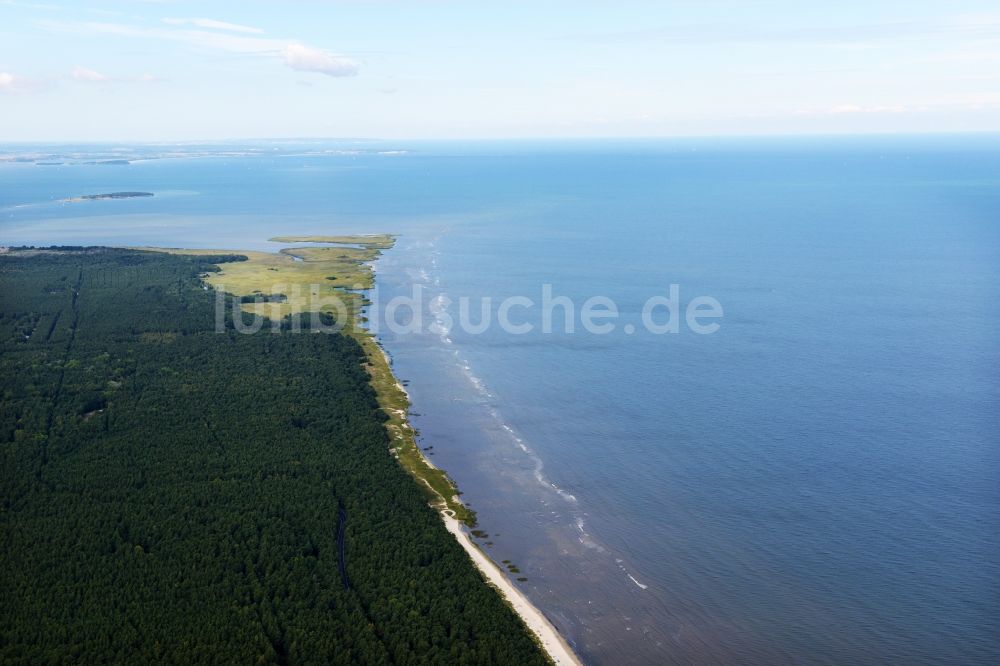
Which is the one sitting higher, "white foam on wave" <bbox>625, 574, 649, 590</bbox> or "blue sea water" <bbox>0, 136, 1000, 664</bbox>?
"blue sea water" <bbox>0, 136, 1000, 664</bbox>

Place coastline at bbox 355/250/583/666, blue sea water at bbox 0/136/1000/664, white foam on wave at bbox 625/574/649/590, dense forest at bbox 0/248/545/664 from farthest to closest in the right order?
white foam on wave at bbox 625/574/649/590
blue sea water at bbox 0/136/1000/664
coastline at bbox 355/250/583/666
dense forest at bbox 0/248/545/664

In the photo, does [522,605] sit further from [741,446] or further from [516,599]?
[741,446]

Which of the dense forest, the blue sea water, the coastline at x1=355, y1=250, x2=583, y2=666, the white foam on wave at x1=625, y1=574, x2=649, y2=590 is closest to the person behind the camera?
the dense forest

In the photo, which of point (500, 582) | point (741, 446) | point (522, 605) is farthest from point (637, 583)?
point (741, 446)

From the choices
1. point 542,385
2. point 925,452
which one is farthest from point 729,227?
point 925,452

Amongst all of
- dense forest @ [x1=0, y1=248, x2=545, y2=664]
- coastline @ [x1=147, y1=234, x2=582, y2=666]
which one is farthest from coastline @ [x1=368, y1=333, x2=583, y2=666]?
dense forest @ [x1=0, y1=248, x2=545, y2=664]

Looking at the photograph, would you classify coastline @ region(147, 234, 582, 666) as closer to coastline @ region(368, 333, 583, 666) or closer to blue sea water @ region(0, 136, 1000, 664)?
coastline @ region(368, 333, 583, 666)

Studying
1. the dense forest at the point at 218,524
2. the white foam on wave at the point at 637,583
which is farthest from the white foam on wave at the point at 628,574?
the dense forest at the point at 218,524
